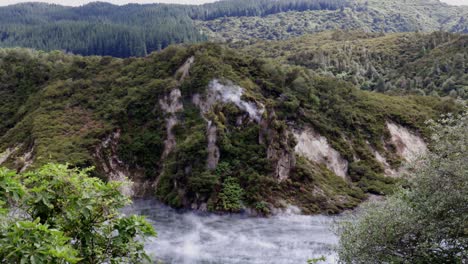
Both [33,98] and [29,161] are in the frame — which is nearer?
[29,161]

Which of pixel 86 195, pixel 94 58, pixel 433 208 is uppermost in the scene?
Answer: pixel 86 195

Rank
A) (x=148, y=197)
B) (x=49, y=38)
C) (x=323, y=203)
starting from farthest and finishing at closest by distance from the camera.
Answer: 1. (x=49, y=38)
2. (x=148, y=197)
3. (x=323, y=203)

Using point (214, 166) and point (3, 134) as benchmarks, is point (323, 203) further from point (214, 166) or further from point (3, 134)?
point (3, 134)

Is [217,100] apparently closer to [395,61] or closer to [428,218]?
[428,218]

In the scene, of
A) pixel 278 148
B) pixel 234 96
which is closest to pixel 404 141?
pixel 278 148

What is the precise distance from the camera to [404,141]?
61625 millimetres

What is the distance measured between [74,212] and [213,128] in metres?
39.0

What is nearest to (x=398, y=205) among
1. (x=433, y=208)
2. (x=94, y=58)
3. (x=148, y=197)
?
(x=433, y=208)

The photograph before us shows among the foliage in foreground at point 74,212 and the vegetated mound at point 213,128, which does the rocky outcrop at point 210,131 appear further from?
the foliage in foreground at point 74,212

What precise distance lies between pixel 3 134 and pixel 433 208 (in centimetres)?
5801

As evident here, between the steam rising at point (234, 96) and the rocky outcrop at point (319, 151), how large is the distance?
6482mm

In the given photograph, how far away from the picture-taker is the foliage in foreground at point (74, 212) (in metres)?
9.45

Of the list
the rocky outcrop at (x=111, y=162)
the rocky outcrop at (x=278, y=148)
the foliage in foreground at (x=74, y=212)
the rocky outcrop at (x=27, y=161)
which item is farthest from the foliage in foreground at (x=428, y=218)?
the rocky outcrop at (x=27, y=161)

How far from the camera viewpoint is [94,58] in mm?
72750
